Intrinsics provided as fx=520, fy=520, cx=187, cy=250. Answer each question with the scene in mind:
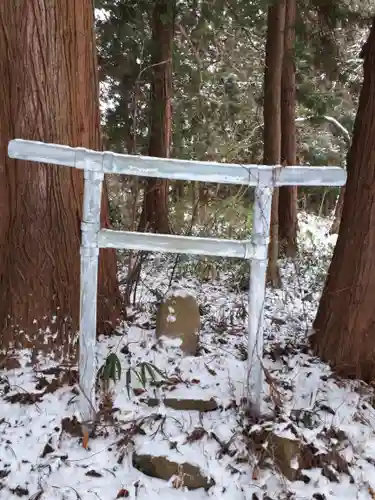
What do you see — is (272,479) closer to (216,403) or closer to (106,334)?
(216,403)

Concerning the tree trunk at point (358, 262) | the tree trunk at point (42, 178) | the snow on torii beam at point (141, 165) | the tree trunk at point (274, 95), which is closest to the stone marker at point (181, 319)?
the tree trunk at point (42, 178)

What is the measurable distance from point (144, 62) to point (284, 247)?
149 inches

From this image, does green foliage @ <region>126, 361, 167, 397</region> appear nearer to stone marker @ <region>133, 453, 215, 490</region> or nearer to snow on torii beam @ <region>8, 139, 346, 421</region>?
snow on torii beam @ <region>8, 139, 346, 421</region>

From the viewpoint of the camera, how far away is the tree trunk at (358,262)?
375 cm

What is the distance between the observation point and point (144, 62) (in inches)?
333

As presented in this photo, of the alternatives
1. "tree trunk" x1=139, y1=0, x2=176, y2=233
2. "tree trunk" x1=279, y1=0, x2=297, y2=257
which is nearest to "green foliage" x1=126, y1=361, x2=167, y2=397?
Answer: "tree trunk" x1=139, y1=0, x2=176, y2=233

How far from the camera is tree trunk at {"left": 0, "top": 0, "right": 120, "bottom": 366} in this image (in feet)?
12.5

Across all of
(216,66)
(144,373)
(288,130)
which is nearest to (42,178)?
(144,373)

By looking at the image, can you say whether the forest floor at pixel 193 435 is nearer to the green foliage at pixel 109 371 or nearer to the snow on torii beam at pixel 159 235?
the green foliage at pixel 109 371

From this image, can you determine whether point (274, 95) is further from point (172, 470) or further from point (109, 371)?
point (172, 470)

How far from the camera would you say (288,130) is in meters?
8.97

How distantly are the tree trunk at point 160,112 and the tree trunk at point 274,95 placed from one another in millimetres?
1790

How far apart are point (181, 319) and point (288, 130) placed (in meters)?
5.78

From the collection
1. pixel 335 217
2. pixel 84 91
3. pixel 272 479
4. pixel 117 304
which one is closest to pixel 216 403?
pixel 272 479
